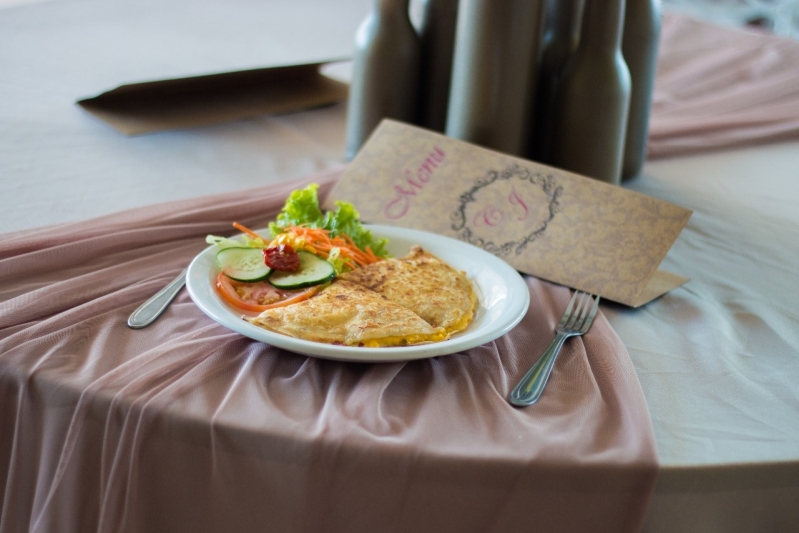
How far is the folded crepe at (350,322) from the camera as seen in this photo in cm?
93

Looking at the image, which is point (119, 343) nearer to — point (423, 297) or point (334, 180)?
point (423, 297)

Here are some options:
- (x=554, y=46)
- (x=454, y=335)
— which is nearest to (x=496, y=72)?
(x=554, y=46)

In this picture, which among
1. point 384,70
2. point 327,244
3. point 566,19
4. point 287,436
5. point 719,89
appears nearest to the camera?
point 287,436

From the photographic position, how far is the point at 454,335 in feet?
3.31

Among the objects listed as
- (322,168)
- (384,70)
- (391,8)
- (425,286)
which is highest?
(391,8)

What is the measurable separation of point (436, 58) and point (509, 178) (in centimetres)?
49

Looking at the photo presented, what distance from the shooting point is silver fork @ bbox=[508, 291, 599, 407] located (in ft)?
2.88

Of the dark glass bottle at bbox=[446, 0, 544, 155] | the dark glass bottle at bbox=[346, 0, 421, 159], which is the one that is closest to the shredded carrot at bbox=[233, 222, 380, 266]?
the dark glass bottle at bbox=[446, 0, 544, 155]

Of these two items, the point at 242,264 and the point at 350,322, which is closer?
the point at 350,322

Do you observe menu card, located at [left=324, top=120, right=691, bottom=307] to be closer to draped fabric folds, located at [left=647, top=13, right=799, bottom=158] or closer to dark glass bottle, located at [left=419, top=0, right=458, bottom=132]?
dark glass bottle, located at [left=419, top=0, right=458, bottom=132]

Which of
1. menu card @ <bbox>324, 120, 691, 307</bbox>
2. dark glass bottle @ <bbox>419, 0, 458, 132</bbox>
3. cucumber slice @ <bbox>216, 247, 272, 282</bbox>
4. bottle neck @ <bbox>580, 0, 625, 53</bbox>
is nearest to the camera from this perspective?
cucumber slice @ <bbox>216, 247, 272, 282</bbox>

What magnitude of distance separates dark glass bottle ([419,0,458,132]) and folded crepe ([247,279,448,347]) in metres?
0.86

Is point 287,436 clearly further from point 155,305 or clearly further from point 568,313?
point 568,313

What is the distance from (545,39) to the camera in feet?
5.16
